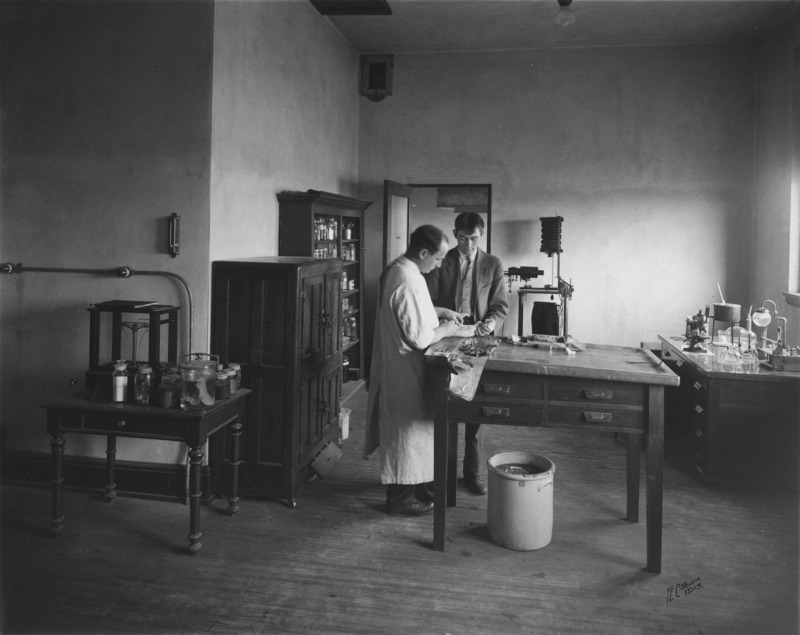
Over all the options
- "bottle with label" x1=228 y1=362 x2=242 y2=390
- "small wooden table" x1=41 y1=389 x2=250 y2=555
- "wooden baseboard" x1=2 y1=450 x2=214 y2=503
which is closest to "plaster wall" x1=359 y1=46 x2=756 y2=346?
"bottle with label" x1=228 y1=362 x2=242 y2=390

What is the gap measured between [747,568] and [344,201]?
14.9 feet

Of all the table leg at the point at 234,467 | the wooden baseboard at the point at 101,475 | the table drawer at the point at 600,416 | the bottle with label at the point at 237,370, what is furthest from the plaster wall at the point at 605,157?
the wooden baseboard at the point at 101,475

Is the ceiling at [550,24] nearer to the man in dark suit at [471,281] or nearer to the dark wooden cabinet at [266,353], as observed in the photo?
the man in dark suit at [471,281]

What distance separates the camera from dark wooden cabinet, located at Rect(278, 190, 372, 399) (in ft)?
17.9

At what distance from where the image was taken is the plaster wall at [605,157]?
7531 mm

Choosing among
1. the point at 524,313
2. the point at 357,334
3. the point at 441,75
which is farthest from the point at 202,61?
the point at 524,313

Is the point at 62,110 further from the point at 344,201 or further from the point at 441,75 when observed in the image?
the point at 441,75

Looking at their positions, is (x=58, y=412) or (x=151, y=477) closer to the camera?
(x=58, y=412)

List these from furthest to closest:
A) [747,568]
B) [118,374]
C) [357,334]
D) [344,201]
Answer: [357,334]
[344,201]
[118,374]
[747,568]

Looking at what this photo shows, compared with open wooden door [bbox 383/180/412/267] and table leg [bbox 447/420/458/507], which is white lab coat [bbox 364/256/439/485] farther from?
open wooden door [bbox 383/180/412/267]

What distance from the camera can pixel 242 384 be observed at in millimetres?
4148

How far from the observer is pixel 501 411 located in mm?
3393
